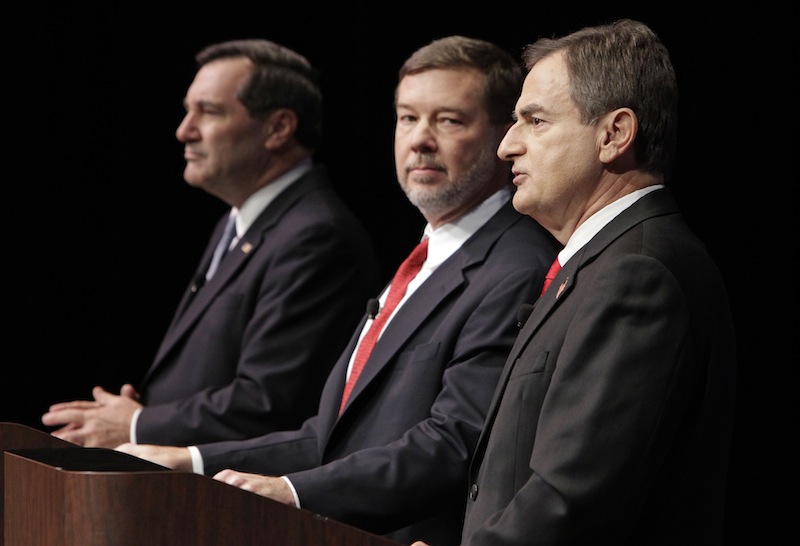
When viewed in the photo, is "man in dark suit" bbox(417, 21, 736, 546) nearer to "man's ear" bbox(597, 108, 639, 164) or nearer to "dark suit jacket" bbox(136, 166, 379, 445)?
"man's ear" bbox(597, 108, 639, 164)

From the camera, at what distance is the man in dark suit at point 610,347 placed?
1.99 meters

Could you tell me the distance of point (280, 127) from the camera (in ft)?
13.6

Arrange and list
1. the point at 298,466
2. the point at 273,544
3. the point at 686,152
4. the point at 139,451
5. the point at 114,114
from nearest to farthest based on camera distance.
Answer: the point at 273,544 → the point at 139,451 → the point at 298,466 → the point at 686,152 → the point at 114,114

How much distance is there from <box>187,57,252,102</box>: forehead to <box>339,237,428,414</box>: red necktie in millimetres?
1274

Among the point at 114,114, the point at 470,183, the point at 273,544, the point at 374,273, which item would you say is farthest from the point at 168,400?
the point at 273,544

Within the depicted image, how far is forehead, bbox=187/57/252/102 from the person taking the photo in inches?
164

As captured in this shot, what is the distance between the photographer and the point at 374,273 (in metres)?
3.77

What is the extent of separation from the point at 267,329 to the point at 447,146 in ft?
2.59

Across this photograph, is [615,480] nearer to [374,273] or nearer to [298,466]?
[298,466]

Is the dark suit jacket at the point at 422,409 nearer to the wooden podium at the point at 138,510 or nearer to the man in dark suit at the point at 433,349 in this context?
the man in dark suit at the point at 433,349

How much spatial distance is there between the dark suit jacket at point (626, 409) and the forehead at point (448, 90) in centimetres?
102

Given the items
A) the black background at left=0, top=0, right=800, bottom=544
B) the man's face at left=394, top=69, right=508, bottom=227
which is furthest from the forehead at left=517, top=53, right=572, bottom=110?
the black background at left=0, top=0, right=800, bottom=544

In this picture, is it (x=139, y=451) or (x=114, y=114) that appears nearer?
(x=139, y=451)

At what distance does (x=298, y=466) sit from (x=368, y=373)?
0.33m
